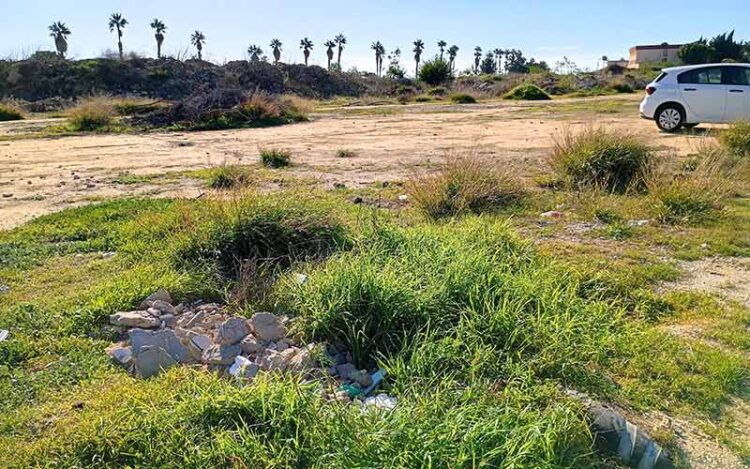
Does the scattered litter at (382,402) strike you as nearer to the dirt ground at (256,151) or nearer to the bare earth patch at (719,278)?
the bare earth patch at (719,278)

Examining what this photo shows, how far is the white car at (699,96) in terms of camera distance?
1339 cm

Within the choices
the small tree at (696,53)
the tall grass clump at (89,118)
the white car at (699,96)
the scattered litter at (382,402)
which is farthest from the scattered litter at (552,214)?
the small tree at (696,53)

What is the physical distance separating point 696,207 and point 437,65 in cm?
4786

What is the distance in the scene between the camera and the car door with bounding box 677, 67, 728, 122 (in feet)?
44.5

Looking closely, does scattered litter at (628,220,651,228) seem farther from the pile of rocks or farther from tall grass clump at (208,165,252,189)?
tall grass clump at (208,165,252,189)

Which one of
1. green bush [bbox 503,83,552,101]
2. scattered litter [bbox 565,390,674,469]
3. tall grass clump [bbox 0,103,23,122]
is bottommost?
scattered litter [bbox 565,390,674,469]

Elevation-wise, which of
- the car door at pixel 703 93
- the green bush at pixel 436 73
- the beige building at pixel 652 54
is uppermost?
the beige building at pixel 652 54

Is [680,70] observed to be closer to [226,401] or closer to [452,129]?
[452,129]

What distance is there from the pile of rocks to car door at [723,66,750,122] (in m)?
13.7

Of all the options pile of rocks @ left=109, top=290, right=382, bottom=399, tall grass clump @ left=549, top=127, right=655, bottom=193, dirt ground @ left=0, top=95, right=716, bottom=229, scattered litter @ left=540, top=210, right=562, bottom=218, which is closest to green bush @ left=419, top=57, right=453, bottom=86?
dirt ground @ left=0, top=95, right=716, bottom=229

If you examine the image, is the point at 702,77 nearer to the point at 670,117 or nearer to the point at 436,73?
the point at 670,117

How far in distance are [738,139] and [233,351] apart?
977 centimetres

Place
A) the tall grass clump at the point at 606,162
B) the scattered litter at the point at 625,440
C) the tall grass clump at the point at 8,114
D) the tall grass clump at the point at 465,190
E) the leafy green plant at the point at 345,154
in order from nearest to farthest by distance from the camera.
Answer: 1. the scattered litter at the point at 625,440
2. the tall grass clump at the point at 465,190
3. the tall grass clump at the point at 606,162
4. the leafy green plant at the point at 345,154
5. the tall grass clump at the point at 8,114

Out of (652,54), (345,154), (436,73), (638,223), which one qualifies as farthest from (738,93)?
(652,54)
